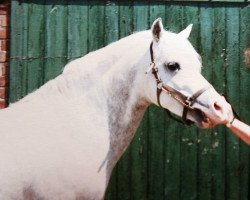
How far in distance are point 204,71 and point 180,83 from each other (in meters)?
1.78

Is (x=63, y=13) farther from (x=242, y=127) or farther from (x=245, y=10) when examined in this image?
(x=242, y=127)

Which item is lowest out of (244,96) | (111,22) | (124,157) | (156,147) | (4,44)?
(124,157)

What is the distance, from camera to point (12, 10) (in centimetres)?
425

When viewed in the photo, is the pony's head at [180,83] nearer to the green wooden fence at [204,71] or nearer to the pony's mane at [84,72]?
the pony's mane at [84,72]

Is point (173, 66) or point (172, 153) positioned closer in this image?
point (173, 66)

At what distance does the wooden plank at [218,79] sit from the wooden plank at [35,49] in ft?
5.48

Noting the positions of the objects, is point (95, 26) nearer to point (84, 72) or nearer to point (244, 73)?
point (244, 73)

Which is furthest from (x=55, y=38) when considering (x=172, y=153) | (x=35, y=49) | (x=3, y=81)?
(x=172, y=153)

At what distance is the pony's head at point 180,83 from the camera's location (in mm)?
2592

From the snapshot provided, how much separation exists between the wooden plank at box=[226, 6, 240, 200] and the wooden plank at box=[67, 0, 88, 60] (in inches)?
55.6

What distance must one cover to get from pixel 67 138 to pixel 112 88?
433mm

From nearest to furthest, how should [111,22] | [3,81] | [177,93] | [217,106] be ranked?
[217,106] → [177,93] → [3,81] → [111,22]

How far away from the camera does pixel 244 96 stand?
174 inches

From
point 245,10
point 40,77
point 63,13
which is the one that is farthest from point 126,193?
point 245,10
